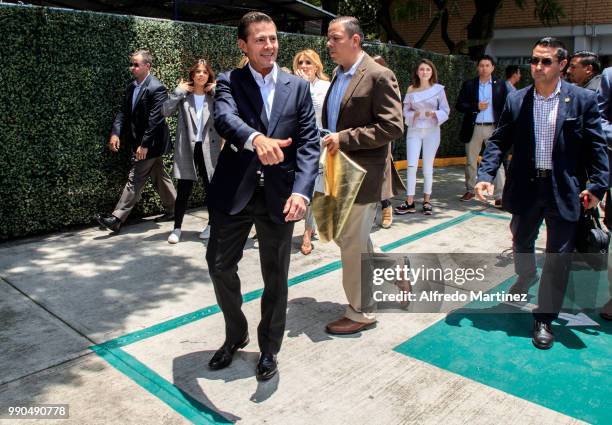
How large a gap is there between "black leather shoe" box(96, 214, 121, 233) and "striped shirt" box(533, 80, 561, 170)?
454cm

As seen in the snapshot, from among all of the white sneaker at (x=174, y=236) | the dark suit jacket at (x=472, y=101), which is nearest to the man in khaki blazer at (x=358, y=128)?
the white sneaker at (x=174, y=236)

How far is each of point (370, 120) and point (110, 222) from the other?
145 inches

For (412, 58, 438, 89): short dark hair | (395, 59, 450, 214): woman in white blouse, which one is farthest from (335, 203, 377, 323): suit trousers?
(412, 58, 438, 89): short dark hair

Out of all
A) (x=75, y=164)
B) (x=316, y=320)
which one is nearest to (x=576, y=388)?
(x=316, y=320)

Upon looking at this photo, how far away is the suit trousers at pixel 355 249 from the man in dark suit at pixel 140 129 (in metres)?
3.36

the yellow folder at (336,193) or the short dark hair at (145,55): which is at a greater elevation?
the short dark hair at (145,55)

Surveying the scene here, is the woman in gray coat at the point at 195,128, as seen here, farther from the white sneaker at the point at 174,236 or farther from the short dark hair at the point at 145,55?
the short dark hair at the point at 145,55

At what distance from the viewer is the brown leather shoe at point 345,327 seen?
158 inches

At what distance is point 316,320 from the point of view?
4254mm

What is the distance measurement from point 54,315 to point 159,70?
12.9ft

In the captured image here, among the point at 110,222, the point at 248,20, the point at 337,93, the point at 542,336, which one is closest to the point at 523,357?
the point at 542,336

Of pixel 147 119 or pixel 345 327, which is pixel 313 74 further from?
pixel 345 327

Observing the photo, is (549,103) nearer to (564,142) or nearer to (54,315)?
(564,142)

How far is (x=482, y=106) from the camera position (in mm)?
8164
